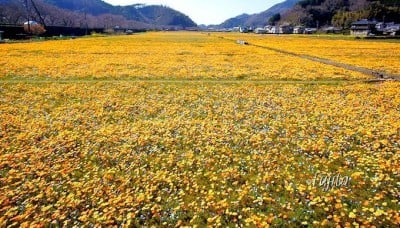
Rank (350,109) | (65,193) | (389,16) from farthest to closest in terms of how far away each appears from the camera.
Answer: (389,16)
(350,109)
(65,193)

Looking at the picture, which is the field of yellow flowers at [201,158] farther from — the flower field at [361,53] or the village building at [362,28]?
the village building at [362,28]

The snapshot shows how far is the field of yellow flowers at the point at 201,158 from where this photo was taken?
24.1ft

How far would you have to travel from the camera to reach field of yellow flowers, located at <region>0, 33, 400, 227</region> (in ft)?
24.1

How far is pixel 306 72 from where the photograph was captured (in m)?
28.8

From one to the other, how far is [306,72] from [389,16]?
173918 mm

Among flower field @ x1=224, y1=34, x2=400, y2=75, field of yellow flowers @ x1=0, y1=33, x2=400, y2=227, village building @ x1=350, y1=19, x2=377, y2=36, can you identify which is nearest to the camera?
field of yellow flowers @ x1=0, y1=33, x2=400, y2=227

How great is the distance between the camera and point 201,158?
10266mm

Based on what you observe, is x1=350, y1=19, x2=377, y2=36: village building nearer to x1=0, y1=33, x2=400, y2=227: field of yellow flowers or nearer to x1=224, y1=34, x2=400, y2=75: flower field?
x1=224, y1=34, x2=400, y2=75: flower field

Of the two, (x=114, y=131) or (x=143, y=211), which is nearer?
(x=143, y=211)

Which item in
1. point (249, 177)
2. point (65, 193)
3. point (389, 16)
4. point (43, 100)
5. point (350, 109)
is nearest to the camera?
point (65, 193)

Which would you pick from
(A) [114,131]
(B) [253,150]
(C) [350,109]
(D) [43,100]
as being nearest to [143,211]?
(B) [253,150]

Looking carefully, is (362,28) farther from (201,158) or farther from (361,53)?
(201,158)

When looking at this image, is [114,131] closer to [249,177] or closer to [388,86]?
[249,177]

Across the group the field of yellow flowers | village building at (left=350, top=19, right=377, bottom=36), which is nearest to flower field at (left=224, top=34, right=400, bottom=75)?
the field of yellow flowers
